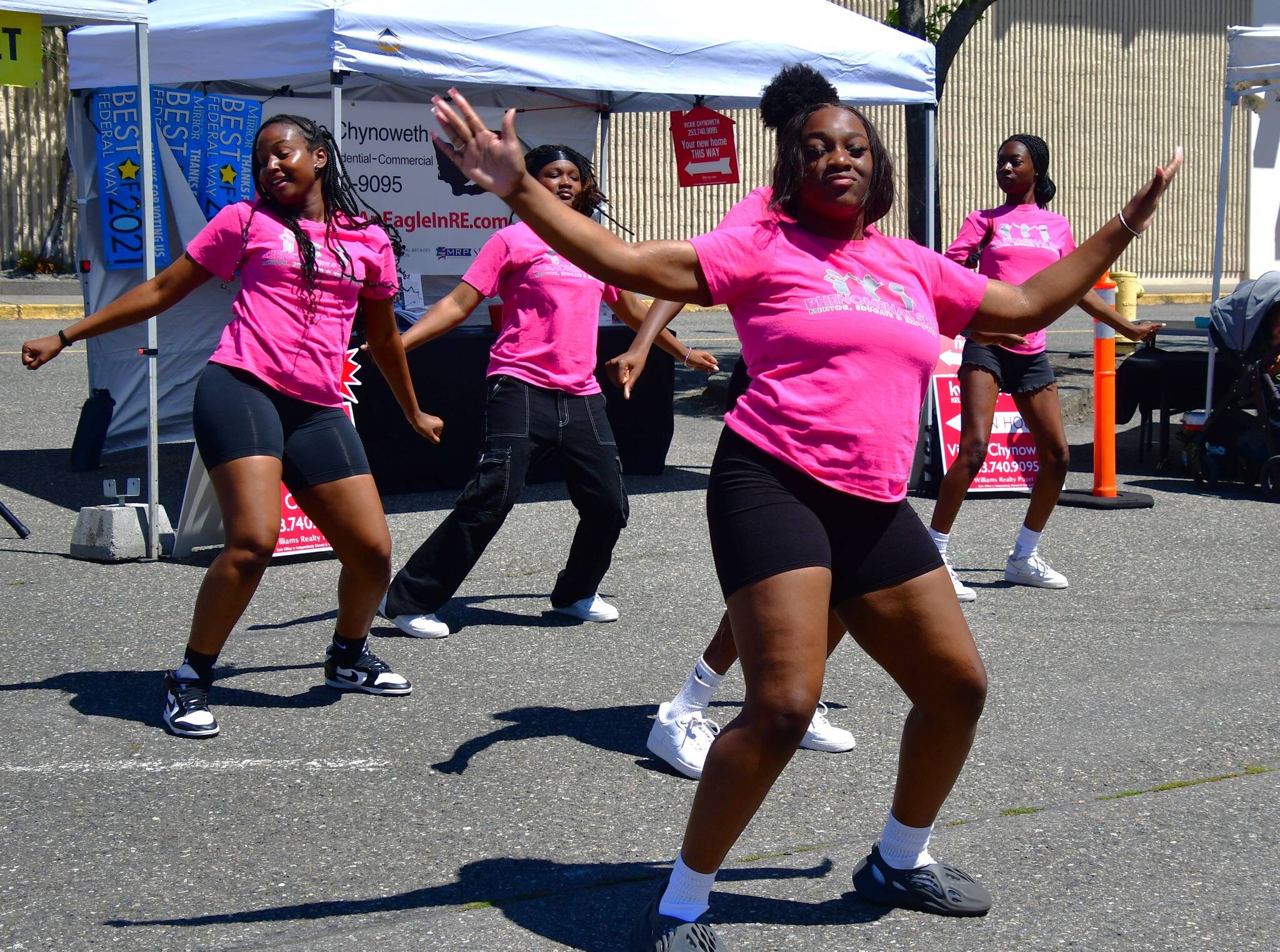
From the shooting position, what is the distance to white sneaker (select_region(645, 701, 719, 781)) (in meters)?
4.35

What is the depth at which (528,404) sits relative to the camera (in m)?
5.85

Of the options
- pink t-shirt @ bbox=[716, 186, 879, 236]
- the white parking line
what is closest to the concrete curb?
the white parking line

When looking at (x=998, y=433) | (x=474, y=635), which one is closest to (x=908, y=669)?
(x=474, y=635)

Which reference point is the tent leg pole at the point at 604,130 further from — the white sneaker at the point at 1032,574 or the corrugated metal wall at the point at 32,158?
the corrugated metal wall at the point at 32,158

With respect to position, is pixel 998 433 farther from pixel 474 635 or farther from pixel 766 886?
pixel 766 886

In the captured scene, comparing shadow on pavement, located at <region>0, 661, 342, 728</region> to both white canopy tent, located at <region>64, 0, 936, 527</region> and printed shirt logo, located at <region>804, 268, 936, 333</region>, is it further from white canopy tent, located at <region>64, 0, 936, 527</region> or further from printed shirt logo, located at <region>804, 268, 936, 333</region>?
printed shirt logo, located at <region>804, 268, 936, 333</region>

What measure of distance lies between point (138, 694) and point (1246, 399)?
6.96m

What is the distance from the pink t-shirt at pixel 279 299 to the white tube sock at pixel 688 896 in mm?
2298

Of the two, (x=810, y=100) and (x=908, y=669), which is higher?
(x=810, y=100)

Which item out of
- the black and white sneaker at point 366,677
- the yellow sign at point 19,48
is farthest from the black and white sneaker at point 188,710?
the yellow sign at point 19,48

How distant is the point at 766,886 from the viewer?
3582mm

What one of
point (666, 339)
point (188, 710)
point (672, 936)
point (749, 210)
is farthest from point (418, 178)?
point (672, 936)

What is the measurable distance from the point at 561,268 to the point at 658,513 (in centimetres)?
285

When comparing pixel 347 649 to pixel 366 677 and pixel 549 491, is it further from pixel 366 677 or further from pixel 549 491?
pixel 549 491
